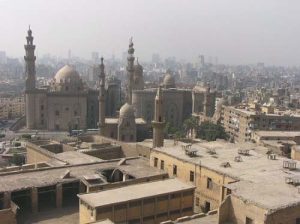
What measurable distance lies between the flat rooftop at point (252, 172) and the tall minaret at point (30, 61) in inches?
2012

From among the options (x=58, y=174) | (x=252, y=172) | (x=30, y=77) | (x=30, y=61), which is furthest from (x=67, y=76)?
(x=252, y=172)

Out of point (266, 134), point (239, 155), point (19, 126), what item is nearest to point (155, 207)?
point (239, 155)

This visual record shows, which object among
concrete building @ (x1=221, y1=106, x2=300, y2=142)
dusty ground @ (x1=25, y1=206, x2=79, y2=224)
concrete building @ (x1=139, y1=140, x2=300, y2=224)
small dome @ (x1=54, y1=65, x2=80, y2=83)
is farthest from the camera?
small dome @ (x1=54, y1=65, x2=80, y2=83)

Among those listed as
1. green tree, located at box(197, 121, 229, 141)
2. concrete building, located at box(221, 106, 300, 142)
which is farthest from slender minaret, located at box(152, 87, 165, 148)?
concrete building, located at box(221, 106, 300, 142)

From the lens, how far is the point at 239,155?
32.8 m

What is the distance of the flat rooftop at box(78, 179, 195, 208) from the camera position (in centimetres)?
2295

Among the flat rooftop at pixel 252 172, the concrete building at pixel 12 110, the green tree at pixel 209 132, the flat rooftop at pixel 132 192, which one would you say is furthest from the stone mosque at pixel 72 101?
the flat rooftop at pixel 132 192

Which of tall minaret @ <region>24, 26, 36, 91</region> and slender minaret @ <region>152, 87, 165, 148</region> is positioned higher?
tall minaret @ <region>24, 26, 36, 91</region>

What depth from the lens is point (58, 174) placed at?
2867cm

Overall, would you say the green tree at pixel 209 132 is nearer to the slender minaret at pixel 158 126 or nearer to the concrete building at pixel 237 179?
the slender minaret at pixel 158 126

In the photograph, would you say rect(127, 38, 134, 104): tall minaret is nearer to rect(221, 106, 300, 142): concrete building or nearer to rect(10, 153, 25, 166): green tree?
rect(221, 106, 300, 142): concrete building

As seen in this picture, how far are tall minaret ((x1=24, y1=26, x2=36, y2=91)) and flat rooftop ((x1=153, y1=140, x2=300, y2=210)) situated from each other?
168 feet

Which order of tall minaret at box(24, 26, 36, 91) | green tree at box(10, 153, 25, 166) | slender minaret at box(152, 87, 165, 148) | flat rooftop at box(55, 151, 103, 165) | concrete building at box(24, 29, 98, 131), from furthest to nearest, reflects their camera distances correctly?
concrete building at box(24, 29, 98, 131)
tall minaret at box(24, 26, 36, 91)
green tree at box(10, 153, 25, 166)
slender minaret at box(152, 87, 165, 148)
flat rooftop at box(55, 151, 103, 165)

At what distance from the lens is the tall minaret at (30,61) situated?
79625 mm
